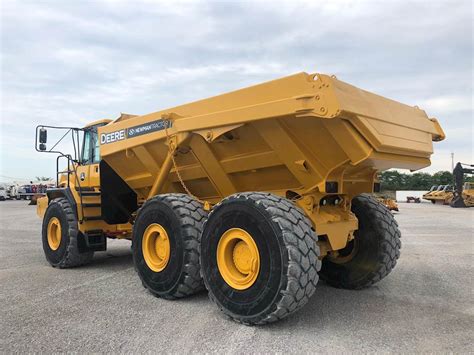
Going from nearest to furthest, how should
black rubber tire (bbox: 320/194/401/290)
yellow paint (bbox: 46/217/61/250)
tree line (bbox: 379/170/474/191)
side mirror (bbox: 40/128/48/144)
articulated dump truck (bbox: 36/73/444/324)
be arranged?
articulated dump truck (bbox: 36/73/444/324)
black rubber tire (bbox: 320/194/401/290)
side mirror (bbox: 40/128/48/144)
yellow paint (bbox: 46/217/61/250)
tree line (bbox: 379/170/474/191)

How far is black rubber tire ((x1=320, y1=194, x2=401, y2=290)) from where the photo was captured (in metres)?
5.35

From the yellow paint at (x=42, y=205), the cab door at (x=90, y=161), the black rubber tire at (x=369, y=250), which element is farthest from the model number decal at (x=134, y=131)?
the black rubber tire at (x=369, y=250)

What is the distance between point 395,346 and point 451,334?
2.28 feet

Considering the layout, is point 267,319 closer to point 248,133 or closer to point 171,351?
point 171,351

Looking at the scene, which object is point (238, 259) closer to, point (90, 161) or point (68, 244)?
point (68, 244)

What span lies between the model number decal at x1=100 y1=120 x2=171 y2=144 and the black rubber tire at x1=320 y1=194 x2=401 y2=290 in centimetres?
270

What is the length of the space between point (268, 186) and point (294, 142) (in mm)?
861

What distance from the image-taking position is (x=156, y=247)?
5.42 m

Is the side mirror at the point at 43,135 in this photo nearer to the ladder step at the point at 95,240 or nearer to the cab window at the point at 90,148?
the cab window at the point at 90,148

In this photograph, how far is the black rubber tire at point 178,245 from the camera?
4.84 m

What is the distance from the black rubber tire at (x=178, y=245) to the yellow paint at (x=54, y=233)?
8.90ft

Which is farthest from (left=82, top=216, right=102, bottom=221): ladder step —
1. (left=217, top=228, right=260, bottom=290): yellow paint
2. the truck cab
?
(left=217, top=228, right=260, bottom=290): yellow paint

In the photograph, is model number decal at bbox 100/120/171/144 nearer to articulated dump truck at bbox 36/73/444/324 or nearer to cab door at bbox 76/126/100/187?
articulated dump truck at bbox 36/73/444/324

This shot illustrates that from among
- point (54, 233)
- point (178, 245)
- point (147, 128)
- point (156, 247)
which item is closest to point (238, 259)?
point (178, 245)
